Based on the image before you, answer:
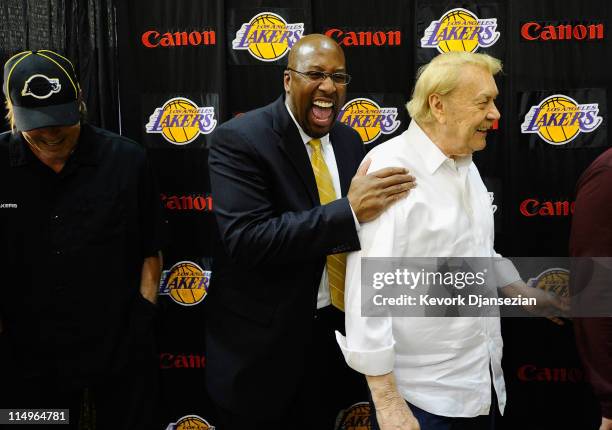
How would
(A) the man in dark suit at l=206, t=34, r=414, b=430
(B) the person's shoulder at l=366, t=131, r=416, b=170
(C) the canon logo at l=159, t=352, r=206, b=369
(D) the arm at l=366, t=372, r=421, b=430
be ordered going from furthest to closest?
(C) the canon logo at l=159, t=352, r=206, b=369 < (A) the man in dark suit at l=206, t=34, r=414, b=430 < (B) the person's shoulder at l=366, t=131, r=416, b=170 < (D) the arm at l=366, t=372, r=421, b=430

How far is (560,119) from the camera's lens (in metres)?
2.65

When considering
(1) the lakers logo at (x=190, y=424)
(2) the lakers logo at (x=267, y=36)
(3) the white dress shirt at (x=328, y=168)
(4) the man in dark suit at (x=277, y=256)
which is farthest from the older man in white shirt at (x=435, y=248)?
(1) the lakers logo at (x=190, y=424)

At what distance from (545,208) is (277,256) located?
62.3 inches

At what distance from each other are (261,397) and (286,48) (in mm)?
1565

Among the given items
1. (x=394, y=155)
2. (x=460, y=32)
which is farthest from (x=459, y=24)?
(x=394, y=155)

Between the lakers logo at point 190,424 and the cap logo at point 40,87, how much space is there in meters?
1.67

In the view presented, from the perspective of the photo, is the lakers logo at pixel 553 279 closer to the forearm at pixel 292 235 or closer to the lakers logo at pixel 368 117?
the lakers logo at pixel 368 117

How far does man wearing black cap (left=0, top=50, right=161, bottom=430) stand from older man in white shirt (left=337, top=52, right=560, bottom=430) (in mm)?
1015

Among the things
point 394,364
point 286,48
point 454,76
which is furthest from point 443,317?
point 286,48

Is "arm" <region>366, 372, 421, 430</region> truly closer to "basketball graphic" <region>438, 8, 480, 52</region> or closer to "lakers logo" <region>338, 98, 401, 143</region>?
"lakers logo" <region>338, 98, 401, 143</region>

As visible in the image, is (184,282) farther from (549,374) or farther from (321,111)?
(549,374)

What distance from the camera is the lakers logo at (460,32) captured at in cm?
262

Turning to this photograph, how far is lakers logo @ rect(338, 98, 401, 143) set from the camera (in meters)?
2.71

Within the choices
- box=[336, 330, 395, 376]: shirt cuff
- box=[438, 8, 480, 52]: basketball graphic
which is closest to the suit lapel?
box=[336, 330, 395, 376]: shirt cuff
